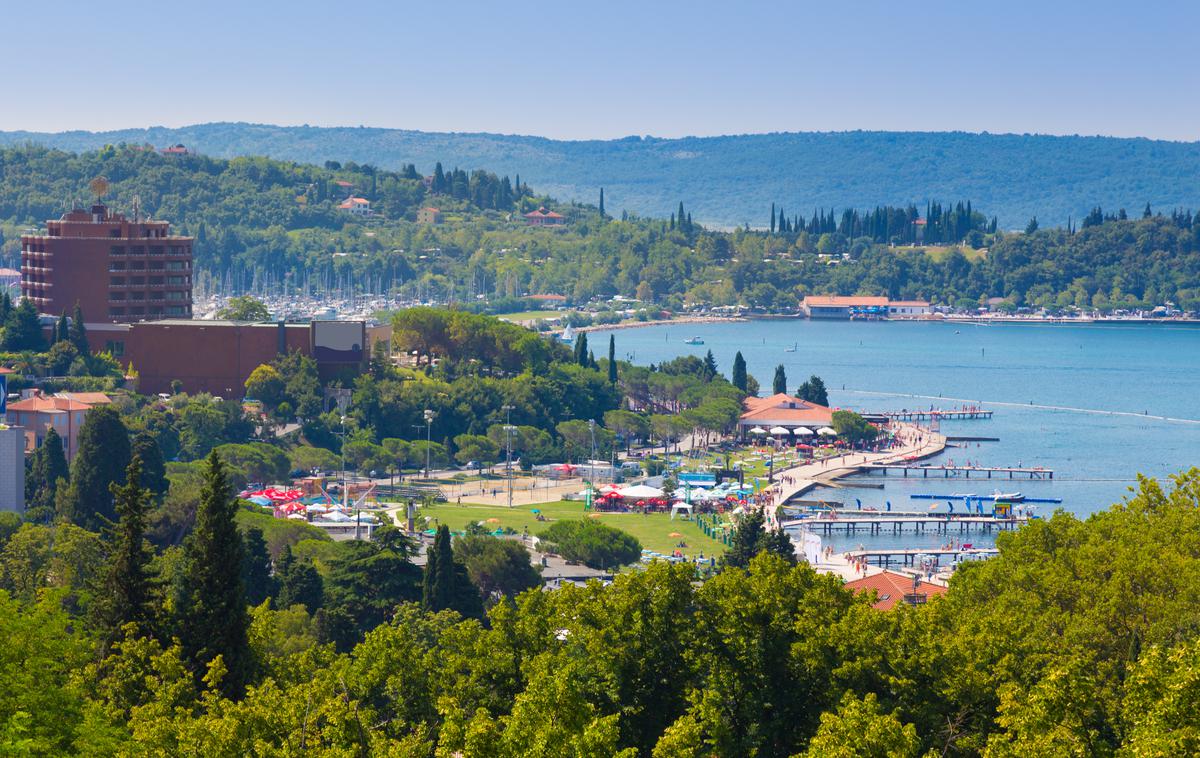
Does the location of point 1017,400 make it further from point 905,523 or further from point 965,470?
point 905,523

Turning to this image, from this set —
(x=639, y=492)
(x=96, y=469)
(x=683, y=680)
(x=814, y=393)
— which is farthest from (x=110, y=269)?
(x=683, y=680)

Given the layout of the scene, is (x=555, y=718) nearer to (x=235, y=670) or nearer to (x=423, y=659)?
(x=423, y=659)

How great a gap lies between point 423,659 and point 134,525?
5925mm

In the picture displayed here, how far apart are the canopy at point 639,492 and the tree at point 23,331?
2728cm

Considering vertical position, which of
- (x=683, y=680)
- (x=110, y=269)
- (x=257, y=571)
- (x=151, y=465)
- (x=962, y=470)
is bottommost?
(x=962, y=470)

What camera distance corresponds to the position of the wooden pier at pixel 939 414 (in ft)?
389

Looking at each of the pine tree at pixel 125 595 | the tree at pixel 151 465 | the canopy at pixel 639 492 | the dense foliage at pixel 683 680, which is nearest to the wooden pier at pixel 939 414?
the canopy at pixel 639 492

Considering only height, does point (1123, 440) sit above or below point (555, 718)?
below

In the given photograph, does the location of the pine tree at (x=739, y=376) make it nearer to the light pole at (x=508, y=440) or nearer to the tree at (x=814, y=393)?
the tree at (x=814, y=393)

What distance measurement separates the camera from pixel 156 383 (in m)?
85.8

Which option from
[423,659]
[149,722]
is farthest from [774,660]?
[149,722]

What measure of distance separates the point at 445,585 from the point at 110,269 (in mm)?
53580

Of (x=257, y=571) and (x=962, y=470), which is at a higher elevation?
(x=257, y=571)

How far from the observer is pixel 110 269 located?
3664 inches
